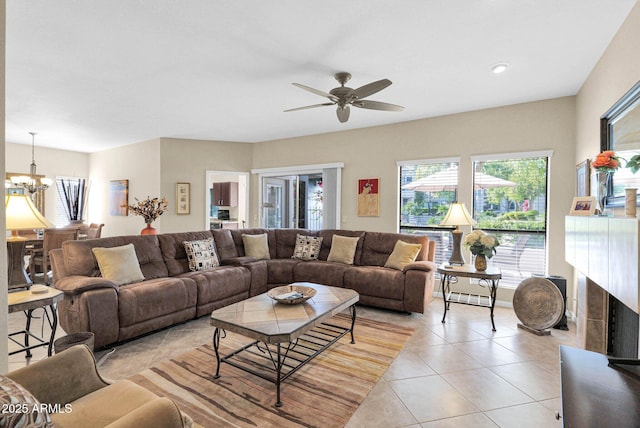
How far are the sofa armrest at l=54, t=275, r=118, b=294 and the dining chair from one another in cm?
247

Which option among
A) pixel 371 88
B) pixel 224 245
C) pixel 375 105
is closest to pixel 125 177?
pixel 224 245

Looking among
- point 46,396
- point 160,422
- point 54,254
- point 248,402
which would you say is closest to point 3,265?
point 46,396

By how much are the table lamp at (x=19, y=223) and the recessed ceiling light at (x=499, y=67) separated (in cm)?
420

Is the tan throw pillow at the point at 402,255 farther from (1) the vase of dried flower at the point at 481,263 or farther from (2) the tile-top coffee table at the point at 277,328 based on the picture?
(2) the tile-top coffee table at the point at 277,328

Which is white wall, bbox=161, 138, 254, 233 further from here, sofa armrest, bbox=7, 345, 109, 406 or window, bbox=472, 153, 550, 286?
sofa armrest, bbox=7, 345, 109, 406

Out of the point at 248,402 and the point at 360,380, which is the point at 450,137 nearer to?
the point at 360,380

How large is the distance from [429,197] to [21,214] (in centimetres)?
487

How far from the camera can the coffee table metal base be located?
8.08 feet

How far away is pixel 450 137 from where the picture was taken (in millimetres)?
4777

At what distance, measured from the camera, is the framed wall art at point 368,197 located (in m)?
5.46

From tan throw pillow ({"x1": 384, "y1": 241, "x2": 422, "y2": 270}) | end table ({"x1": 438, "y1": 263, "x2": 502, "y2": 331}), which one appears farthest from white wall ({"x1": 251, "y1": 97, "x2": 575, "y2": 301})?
tan throw pillow ({"x1": 384, "y1": 241, "x2": 422, "y2": 270})

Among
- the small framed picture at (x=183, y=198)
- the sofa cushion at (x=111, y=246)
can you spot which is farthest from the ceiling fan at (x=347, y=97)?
the small framed picture at (x=183, y=198)

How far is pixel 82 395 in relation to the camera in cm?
145

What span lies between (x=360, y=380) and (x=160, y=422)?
171 cm
